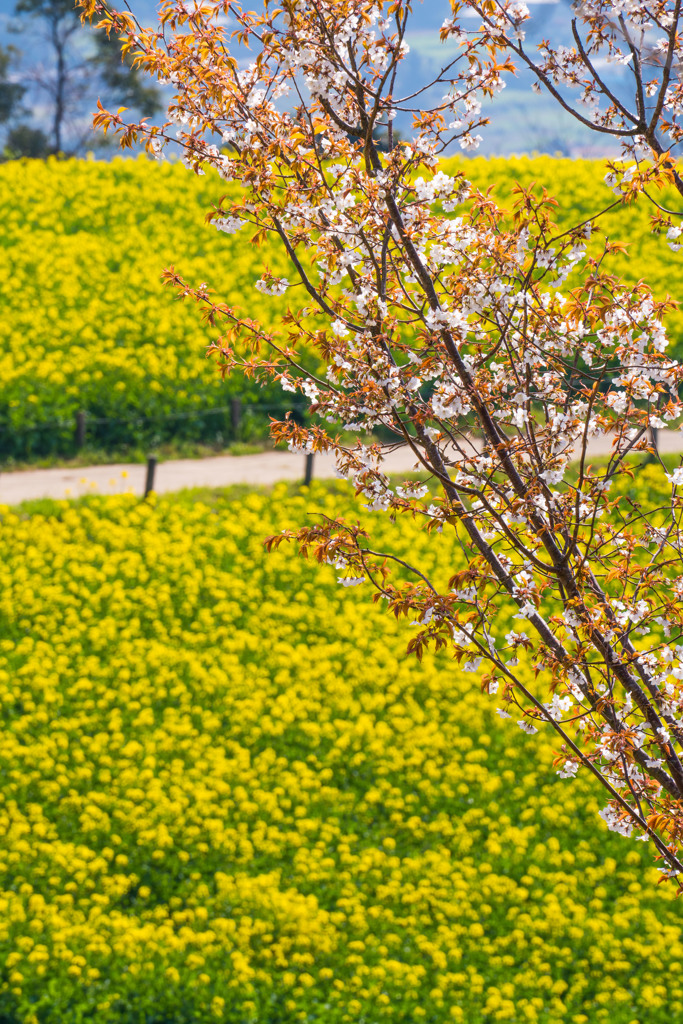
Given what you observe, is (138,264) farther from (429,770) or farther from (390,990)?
(390,990)

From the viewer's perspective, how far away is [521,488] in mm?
3744

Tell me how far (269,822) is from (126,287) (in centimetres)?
1069

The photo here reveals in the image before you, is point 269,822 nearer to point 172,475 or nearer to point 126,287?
point 172,475

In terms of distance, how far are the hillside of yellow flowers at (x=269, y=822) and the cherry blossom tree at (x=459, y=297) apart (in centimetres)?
365

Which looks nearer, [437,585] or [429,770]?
[429,770]

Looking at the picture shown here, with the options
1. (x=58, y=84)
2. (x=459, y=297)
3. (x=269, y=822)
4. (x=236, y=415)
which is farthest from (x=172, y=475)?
(x=58, y=84)

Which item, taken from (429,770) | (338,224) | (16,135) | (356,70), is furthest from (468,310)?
(16,135)

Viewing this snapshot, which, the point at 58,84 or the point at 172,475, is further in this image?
the point at 58,84

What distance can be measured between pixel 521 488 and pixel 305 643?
6638 millimetres

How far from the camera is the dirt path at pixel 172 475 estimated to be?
12.2m

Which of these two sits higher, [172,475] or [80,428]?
[80,428]

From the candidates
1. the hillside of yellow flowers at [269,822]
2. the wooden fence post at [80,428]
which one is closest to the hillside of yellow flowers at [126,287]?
the wooden fence post at [80,428]

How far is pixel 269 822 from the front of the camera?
834 cm

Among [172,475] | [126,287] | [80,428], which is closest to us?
[172,475]
